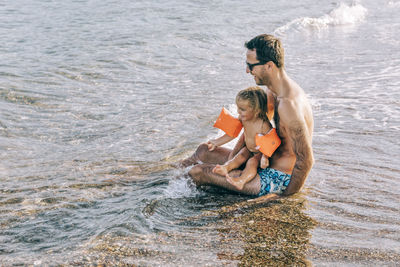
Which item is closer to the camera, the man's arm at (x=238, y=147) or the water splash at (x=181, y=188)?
the water splash at (x=181, y=188)

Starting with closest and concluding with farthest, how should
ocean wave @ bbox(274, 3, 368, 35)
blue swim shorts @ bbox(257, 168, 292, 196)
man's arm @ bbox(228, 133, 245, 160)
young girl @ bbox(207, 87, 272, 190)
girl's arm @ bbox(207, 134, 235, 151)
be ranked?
1. young girl @ bbox(207, 87, 272, 190)
2. blue swim shorts @ bbox(257, 168, 292, 196)
3. man's arm @ bbox(228, 133, 245, 160)
4. girl's arm @ bbox(207, 134, 235, 151)
5. ocean wave @ bbox(274, 3, 368, 35)

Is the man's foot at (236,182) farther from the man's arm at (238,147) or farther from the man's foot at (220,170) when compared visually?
the man's arm at (238,147)

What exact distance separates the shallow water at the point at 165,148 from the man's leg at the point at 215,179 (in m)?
0.13

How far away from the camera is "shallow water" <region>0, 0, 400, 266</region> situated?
13.2 feet

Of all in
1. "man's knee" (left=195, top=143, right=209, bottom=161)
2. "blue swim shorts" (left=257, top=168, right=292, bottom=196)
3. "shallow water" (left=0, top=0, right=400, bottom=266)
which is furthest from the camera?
"man's knee" (left=195, top=143, right=209, bottom=161)

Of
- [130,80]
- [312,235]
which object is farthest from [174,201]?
[130,80]

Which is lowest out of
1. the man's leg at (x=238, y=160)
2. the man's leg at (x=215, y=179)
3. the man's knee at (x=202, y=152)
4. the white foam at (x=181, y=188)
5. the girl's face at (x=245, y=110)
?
the white foam at (x=181, y=188)

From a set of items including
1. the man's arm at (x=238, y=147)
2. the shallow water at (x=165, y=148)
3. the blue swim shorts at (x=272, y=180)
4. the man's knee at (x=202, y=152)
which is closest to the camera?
the shallow water at (x=165, y=148)

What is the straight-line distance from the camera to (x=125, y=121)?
8258 millimetres

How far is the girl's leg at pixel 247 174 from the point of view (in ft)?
16.0

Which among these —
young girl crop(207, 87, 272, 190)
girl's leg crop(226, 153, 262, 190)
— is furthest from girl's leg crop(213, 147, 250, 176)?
girl's leg crop(226, 153, 262, 190)

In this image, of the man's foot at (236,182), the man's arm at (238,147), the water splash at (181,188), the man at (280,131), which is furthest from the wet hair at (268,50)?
the water splash at (181,188)

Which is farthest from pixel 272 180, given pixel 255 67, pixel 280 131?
pixel 255 67

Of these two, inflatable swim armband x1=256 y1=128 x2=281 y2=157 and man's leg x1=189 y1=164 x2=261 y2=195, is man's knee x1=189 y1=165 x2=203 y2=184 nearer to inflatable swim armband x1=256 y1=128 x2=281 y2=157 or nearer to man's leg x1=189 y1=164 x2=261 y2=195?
man's leg x1=189 y1=164 x2=261 y2=195
